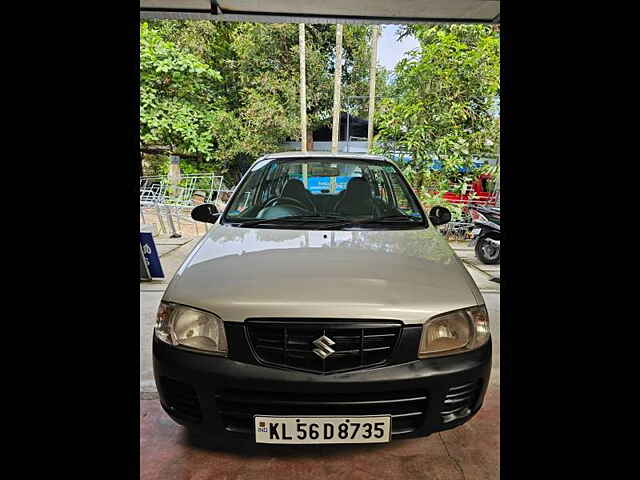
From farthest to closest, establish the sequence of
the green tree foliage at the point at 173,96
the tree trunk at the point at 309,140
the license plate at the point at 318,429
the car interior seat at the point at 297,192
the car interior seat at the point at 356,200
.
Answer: the tree trunk at the point at 309,140, the green tree foliage at the point at 173,96, the car interior seat at the point at 297,192, the car interior seat at the point at 356,200, the license plate at the point at 318,429

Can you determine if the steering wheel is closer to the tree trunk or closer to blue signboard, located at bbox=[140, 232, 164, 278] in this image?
blue signboard, located at bbox=[140, 232, 164, 278]

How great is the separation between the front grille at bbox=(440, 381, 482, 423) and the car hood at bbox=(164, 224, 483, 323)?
0.29m

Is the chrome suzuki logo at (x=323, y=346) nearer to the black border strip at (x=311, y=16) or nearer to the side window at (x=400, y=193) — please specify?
the side window at (x=400, y=193)

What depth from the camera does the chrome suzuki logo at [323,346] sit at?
1.66 m

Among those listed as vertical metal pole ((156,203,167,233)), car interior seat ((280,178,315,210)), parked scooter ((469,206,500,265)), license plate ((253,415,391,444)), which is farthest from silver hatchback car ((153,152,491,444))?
vertical metal pole ((156,203,167,233))

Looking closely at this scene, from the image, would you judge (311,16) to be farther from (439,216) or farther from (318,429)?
(318,429)

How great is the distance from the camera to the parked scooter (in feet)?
18.6

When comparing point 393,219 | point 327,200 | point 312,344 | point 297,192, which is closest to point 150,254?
point 297,192

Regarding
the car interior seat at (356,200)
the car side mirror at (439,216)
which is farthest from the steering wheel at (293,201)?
the car side mirror at (439,216)

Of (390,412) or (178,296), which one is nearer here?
(390,412)
